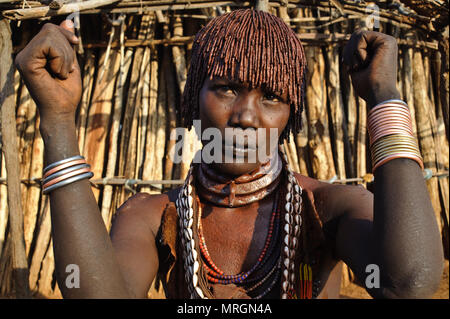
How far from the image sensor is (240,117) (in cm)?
152

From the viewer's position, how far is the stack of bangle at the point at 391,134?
1263 millimetres

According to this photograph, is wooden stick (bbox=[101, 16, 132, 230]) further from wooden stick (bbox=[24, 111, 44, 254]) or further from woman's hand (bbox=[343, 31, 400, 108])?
woman's hand (bbox=[343, 31, 400, 108])

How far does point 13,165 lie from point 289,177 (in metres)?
2.75

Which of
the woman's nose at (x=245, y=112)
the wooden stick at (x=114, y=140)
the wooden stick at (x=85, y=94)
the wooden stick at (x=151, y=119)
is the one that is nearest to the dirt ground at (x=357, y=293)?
the wooden stick at (x=151, y=119)

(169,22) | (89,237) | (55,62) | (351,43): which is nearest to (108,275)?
(89,237)

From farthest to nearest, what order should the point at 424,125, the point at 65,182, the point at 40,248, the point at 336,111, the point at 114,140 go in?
the point at 424,125, the point at 336,111, the point at 114,140, the point at 40,248, the point at 65,182

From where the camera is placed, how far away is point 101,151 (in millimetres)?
5211

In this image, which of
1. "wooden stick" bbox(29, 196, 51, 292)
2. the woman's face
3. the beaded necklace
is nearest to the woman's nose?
the woman's face

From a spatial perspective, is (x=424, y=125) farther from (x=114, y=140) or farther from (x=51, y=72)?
(x=51, y=72)

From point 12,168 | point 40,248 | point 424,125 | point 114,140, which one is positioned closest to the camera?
point 12,168

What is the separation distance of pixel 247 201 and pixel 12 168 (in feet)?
8.63

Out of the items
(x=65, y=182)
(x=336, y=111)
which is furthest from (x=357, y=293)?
(x=65, y=182)

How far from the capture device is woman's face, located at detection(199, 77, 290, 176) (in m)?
1.54

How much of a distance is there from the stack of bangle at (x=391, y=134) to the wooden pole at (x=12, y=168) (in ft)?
10.3
